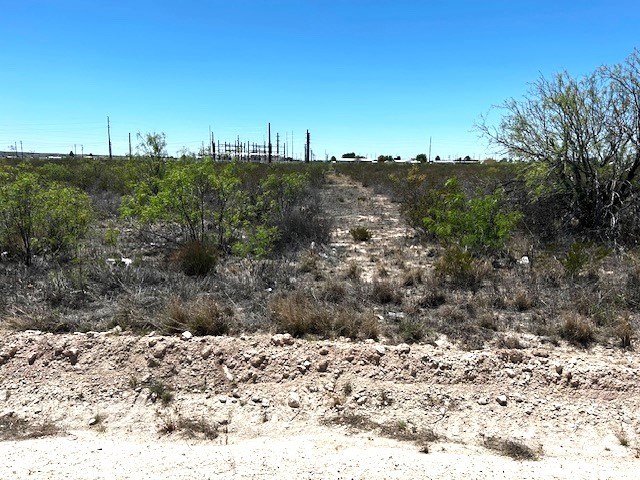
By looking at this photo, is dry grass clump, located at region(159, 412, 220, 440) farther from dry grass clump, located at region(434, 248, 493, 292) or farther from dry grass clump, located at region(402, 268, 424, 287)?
dry grass clump, located at region(434, 248, 493, 292)

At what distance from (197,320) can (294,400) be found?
5.63 ft

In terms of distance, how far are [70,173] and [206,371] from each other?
19.6 m

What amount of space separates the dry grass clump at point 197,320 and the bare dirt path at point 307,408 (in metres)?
0.30

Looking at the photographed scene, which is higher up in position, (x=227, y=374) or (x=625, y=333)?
(x=625, y=333)

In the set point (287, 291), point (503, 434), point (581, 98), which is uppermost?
point (581, 98)

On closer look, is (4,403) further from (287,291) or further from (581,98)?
(581,98)

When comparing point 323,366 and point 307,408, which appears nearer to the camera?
point 307,408

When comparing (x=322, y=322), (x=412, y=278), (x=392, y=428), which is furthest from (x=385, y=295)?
(x=392, y=428)

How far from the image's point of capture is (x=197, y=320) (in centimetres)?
547

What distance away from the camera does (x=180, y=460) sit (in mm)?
3424

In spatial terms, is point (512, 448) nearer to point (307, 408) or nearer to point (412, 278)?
point (307, 408)

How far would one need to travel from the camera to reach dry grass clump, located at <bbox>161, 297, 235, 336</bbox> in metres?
5.45

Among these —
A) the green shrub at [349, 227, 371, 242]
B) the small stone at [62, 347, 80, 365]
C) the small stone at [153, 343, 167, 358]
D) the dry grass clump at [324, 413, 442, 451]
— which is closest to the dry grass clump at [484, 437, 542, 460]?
the dry grass clump at [324, 413, 442, 451]

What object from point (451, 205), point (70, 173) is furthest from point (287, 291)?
point (70, 173)
